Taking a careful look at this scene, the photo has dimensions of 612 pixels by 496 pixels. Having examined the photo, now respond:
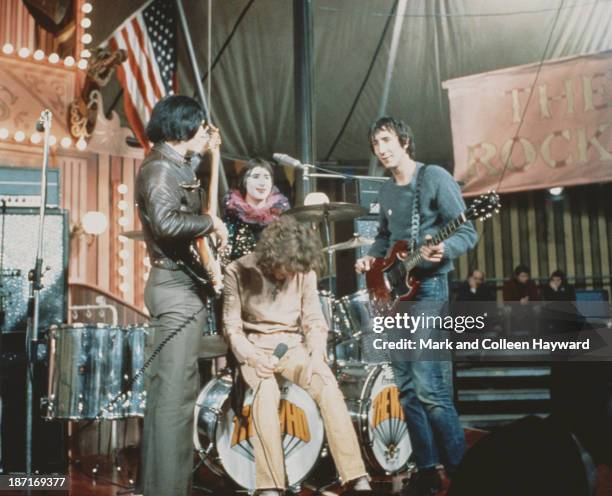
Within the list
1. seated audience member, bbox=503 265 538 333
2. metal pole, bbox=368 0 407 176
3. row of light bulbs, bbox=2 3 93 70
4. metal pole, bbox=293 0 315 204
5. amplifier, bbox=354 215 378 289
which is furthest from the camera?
seated audience member, bbox=503 265 538 333

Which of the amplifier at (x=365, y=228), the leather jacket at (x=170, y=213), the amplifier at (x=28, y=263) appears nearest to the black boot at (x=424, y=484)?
the leather jacket at (x=170, y=213)

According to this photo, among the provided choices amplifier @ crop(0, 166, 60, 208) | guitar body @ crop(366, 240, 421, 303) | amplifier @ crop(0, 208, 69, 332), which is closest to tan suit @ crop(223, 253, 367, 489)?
guitar body @ crop(366, 240, 421, 303)

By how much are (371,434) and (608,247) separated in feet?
40.1

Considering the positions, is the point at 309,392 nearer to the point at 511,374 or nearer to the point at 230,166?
the point at 511,374

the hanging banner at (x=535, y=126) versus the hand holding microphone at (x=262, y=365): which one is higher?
the hanging banner at (x=535, y=126)

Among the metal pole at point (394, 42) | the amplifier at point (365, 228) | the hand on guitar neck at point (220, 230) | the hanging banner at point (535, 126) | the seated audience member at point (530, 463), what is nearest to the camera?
the seated audience member at point (530, 463)

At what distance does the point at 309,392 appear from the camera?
4.04 meters

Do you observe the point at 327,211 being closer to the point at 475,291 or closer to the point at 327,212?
the point at 327,212

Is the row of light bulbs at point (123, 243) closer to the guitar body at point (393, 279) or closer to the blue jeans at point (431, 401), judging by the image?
the guitar body at point (393, 279)

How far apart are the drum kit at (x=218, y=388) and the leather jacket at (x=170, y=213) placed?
1.28 metres

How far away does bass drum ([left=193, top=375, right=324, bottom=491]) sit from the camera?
13.9 ft

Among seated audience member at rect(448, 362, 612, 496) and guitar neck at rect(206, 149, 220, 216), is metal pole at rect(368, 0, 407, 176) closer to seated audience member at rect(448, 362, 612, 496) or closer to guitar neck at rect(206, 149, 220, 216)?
guitar neck at rect(206, 149, 220, 216)

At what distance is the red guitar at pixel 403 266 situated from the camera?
12.1 feet

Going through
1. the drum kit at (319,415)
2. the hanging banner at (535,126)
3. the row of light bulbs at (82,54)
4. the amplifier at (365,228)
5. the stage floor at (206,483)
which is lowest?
the stage floor at (206,483)
